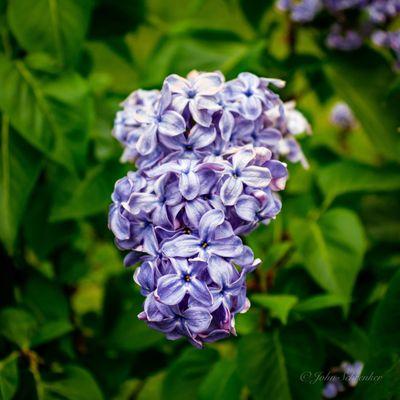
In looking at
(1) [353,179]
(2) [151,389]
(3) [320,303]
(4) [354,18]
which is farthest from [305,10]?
(2) [151,389]

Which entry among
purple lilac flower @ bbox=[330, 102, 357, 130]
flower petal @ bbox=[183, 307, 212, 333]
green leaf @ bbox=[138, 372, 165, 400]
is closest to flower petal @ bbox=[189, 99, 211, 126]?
flower petal @ bbox=[183, 307, 212, 333]

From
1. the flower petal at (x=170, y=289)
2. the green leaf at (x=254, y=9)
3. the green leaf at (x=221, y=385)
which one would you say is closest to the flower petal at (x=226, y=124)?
the flower petal at (x=170, y=289)

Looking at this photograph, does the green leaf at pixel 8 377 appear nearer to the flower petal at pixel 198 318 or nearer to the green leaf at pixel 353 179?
the flower petal at pixel 198 318

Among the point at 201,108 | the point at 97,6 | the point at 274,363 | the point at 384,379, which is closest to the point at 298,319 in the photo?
the point at 274,363

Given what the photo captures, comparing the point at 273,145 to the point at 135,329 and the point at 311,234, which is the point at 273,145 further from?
the point at 135,329

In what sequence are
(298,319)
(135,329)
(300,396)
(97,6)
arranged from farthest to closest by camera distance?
(97,6) < (135,329) < (298,319) < (300,396)

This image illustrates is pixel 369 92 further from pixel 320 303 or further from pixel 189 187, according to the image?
pixel 189 187
